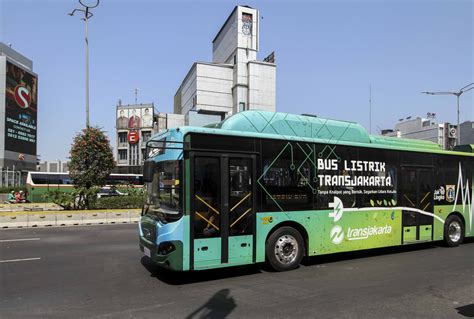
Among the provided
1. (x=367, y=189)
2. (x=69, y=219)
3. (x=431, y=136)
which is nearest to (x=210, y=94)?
(x=69, y=219)

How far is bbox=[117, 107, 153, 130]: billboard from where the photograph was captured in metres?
82.3

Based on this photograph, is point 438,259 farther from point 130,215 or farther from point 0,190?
point 0,190

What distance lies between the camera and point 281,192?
844cm

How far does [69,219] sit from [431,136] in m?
85.7

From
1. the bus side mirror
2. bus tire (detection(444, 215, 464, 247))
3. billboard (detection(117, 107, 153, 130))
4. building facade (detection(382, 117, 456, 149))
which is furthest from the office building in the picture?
the bus side mirror

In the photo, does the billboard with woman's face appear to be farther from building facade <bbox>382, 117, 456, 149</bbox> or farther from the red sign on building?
building facade <bbox>382, 117, 456, 149</bbox>

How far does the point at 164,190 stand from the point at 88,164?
14528mm

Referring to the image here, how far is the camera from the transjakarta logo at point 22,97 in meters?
51.5

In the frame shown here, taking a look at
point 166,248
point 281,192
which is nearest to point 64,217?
point 166,248

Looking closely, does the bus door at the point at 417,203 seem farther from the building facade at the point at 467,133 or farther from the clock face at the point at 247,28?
the building facade at the point at 467,133

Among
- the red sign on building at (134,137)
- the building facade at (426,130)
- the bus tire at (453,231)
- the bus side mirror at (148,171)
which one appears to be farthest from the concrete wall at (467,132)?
the bus side mirror at (148,171)

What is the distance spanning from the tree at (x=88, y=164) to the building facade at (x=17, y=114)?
3372 cm

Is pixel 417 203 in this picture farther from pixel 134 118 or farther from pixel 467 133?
pixel 134 118

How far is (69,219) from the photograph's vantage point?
1902 cm
